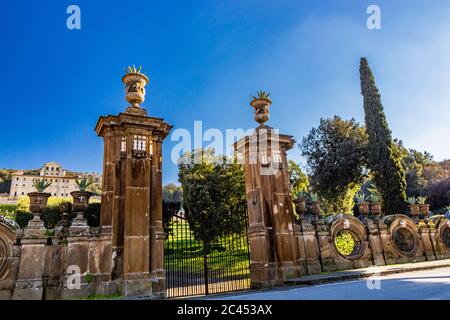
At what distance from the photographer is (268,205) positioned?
8.77 meters

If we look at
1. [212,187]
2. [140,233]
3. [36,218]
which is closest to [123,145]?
[140,233]

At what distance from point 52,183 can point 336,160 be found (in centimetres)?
6783

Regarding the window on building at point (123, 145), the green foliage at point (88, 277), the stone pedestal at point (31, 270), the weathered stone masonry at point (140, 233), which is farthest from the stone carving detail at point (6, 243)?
the window on building at point (123, 145)

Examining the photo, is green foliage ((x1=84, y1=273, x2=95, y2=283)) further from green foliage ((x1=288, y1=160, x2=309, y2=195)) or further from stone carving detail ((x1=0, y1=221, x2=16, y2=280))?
green foliage ((x1=288, y1=160, x2=309, y2=195))

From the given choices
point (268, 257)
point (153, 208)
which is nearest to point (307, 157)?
point (268, 257)

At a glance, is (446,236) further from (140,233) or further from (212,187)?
(212,187)

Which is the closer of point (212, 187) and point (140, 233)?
point (140, 233)

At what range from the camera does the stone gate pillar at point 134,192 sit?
6.52 m

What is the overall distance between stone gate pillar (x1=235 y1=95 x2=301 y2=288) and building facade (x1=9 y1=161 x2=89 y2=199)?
221 feet

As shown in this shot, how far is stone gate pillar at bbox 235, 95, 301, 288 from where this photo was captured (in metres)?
8.26

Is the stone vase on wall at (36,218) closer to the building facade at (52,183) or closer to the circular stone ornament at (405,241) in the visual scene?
the circular stone ornament at (405,241)

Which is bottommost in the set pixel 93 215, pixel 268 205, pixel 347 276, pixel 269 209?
pixel 347 276

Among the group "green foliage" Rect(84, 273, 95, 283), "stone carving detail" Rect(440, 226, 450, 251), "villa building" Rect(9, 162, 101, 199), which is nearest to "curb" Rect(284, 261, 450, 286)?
"stone carving detail" Rect(440, 226, 450, 251)

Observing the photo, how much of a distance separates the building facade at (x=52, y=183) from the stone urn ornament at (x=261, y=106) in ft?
220
